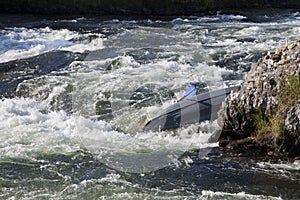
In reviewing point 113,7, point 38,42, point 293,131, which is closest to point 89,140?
point 293,131

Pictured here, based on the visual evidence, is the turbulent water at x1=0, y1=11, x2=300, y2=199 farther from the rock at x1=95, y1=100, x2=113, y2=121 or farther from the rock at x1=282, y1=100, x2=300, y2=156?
the rock at x1=282, y1=100, x2=300, y2=156

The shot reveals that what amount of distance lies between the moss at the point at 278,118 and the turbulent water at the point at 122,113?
0.88 ft

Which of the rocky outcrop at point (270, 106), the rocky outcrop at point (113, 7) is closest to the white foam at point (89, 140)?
the rocky outcrop at point (270, 106)

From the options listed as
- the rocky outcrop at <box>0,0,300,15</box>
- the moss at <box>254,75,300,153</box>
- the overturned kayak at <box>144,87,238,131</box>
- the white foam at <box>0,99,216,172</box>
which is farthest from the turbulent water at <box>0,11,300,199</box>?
the rocky outcrop at <box>0,0,300,15</box>

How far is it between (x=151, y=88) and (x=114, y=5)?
565 inches

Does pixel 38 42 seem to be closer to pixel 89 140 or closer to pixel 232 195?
pixel 89 140

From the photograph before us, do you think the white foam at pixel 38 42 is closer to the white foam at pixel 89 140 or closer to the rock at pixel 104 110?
the rock at pixel 104 110

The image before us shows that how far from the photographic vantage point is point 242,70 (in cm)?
1248

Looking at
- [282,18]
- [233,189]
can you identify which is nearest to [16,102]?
[233,189]

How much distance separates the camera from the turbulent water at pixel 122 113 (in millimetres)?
6629

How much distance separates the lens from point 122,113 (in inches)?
391

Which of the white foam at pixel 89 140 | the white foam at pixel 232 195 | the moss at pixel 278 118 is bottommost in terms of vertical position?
the white foam at pixel 232 195

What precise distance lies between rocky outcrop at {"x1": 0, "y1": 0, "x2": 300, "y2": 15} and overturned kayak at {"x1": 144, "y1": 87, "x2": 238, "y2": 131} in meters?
16.2

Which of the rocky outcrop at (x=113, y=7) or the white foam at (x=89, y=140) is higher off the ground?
the rocky outcrop at (x=113, y=7)
